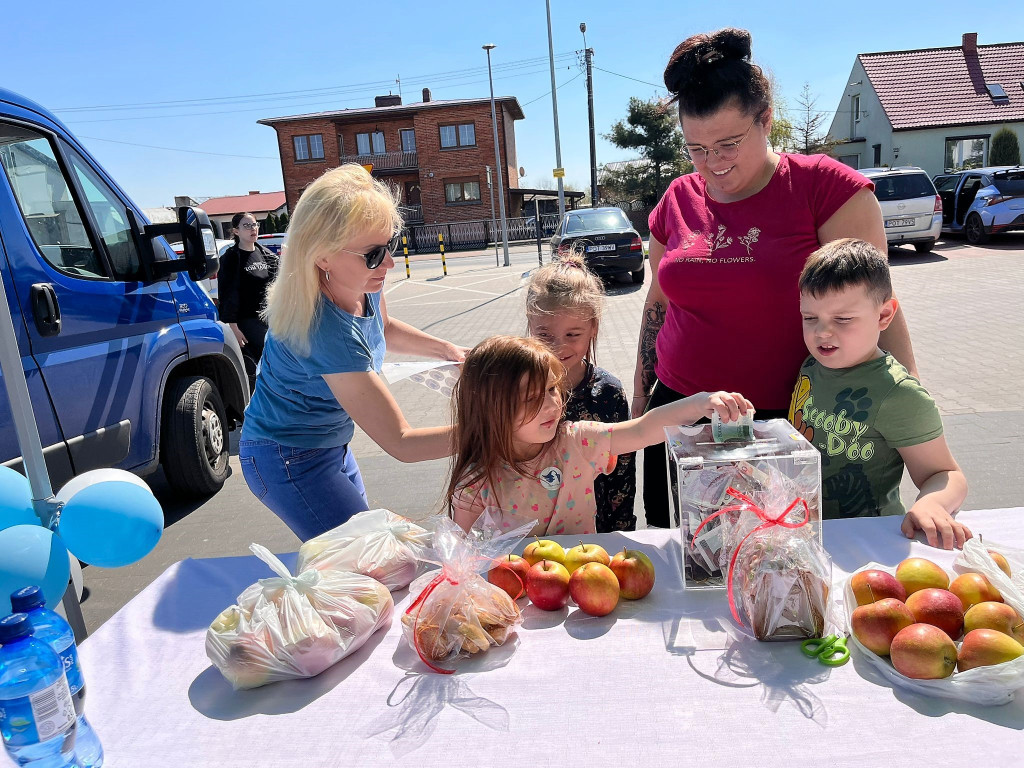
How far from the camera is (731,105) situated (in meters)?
2.06

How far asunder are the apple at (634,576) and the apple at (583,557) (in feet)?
0.16

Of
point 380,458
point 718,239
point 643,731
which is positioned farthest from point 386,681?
point 380,458

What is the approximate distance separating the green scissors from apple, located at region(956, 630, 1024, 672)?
19cm

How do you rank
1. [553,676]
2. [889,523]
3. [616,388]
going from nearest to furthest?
1. [553,676]
2. [889,523]
3. [616,388]

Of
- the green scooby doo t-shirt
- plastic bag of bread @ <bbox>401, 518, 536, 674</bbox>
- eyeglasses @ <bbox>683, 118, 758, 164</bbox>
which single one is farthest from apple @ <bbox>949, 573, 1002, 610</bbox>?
eyeglasses @ <bbox>683, 118, 758, 164</bbox>

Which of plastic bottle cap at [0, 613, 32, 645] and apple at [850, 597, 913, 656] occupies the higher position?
plastic bottle cap at [0, 613, 32, 645]

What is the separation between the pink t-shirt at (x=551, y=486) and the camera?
199 cm

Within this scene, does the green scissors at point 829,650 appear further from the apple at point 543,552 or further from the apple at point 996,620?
the apple at point 543,552

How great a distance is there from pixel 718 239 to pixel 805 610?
1.28m

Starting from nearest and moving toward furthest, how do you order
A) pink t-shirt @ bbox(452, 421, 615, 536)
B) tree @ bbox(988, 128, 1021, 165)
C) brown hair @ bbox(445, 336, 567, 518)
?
brown hair @ bbox(445, 336, 567, 518) < pink t-shirt @ bbox(452, 421, 615, 536) < tree @ bbox(988, 128, 1021, 165)

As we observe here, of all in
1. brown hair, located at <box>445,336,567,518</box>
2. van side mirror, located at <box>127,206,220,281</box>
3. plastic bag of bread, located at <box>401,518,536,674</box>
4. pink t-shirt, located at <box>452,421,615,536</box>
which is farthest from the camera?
van side mirror, located at <box>127,206,220,281</box>

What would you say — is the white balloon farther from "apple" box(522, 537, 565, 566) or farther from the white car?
the white car

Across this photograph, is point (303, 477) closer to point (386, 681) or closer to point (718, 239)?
point (386, 681)

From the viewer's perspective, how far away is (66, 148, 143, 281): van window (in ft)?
13.1
